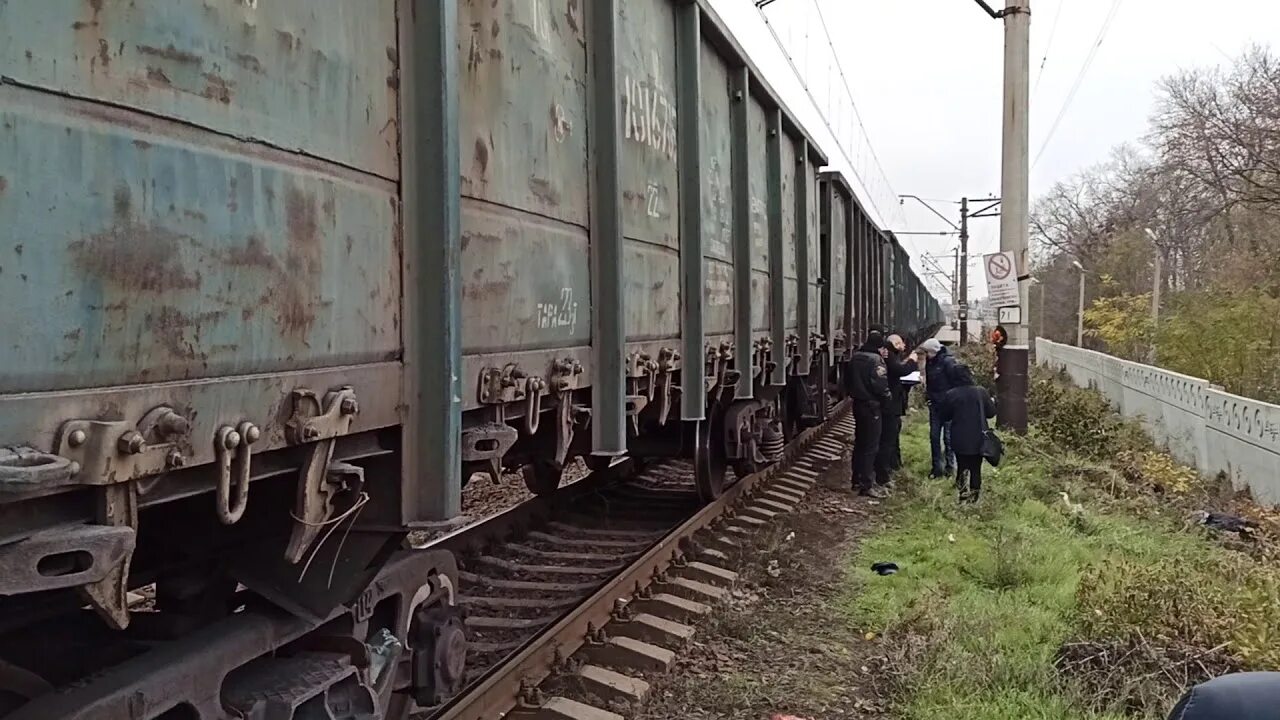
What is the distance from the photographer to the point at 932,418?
11.3 meters

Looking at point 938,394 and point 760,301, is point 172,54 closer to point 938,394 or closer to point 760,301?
point 760,301

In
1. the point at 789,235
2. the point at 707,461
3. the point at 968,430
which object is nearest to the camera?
the point at 707,461

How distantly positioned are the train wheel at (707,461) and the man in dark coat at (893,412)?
293cm

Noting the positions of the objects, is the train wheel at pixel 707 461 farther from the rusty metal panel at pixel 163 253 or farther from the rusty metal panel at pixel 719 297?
the rusty metal panel at pixel 163 253

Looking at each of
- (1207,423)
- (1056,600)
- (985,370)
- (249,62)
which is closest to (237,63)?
(249,62)

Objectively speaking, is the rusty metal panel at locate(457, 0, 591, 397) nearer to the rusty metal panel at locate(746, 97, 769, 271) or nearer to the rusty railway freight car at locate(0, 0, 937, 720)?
the rusty railway freight car at locate(0, 0, 937, 720)

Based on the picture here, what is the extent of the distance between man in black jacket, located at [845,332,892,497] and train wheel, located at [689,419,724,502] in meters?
2.28

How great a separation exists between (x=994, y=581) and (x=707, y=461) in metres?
2.48

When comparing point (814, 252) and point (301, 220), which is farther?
point (814, 252)

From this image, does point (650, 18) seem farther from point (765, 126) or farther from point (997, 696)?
point (997, 696)

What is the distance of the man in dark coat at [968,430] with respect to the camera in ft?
31.6

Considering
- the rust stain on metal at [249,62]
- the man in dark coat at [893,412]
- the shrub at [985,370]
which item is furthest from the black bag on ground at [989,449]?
the rust stain on metal at [249,62]

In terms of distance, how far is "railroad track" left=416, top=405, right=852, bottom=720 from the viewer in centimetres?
455

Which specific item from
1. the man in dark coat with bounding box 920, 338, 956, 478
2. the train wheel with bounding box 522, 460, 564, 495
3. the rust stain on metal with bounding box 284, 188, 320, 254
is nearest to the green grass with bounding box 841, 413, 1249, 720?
the man in dark coat with bounding box 920, 338, 956, 478
